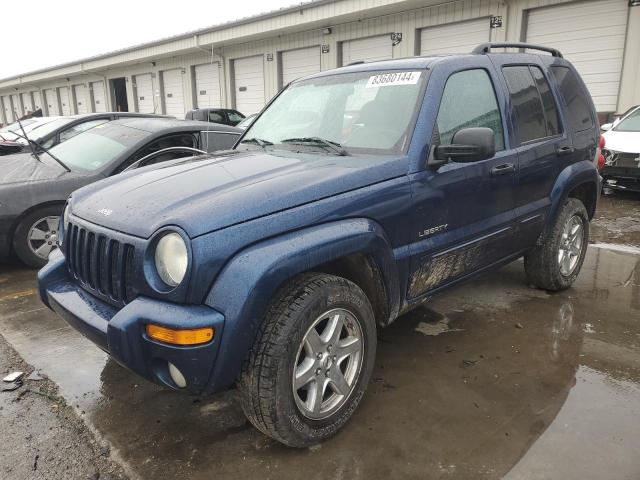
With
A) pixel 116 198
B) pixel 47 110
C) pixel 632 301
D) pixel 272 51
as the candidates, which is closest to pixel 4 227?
pixel 116 198

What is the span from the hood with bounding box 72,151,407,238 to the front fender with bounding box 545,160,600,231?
180 centimetres

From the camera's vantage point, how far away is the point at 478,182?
3203mm

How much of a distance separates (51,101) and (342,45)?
2875cm

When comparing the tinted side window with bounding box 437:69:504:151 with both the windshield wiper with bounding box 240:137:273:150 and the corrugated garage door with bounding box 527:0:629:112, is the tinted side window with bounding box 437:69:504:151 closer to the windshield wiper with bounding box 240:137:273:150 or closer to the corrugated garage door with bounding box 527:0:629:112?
the windshield wiper with bounding box 240:137:273:150

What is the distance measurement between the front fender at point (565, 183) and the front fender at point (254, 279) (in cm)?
234

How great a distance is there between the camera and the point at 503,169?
338 centimetres

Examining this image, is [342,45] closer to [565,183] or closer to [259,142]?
[565,183]

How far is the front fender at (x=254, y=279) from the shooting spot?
206 cm

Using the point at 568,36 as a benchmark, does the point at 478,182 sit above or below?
below

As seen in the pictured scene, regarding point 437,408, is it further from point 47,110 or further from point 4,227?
point 47,110

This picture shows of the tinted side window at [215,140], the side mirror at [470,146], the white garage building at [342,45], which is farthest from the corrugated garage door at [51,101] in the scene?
the side mirror at [470,146]

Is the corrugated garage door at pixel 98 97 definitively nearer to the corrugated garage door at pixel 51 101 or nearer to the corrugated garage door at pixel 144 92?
the corrugated garage door at pixel 144 92

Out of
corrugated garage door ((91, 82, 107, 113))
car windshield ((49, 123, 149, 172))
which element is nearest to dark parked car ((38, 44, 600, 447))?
car windshield ((49, 123, 149, 172))

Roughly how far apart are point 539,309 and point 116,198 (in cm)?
327
